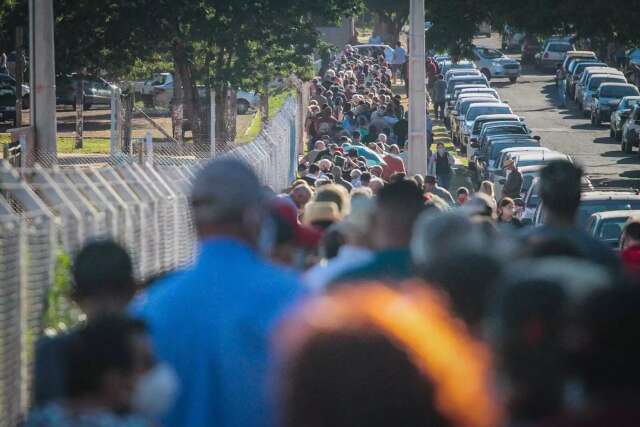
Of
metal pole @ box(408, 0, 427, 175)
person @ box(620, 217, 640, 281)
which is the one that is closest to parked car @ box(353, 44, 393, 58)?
metal pole @ box(408, 0, 427, 175)

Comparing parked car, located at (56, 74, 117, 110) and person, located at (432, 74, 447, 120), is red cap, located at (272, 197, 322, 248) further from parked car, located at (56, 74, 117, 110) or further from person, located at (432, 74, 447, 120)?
person, located at (432, 74, 447, 120)

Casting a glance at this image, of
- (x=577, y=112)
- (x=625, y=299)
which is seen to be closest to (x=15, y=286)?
(x=625, y=299)

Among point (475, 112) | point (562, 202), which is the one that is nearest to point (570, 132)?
point (475, 112)

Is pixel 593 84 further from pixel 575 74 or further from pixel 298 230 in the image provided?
pixel 298 230

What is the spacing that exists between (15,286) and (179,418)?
2.79 m

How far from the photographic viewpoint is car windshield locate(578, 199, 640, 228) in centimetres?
1638

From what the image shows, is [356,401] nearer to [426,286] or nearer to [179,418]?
[179,418]

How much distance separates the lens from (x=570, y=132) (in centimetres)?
4769

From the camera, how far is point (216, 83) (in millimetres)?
32844

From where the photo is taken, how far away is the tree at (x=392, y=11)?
238 ft

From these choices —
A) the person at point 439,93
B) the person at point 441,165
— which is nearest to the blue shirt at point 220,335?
the person at point 441,165

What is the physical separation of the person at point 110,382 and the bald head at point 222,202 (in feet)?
1.51

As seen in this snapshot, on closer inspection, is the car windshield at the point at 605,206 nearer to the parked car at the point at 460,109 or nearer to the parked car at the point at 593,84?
the parked car at the point at 460,109

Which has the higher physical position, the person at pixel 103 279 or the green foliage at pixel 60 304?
the person at pixel 103 279
